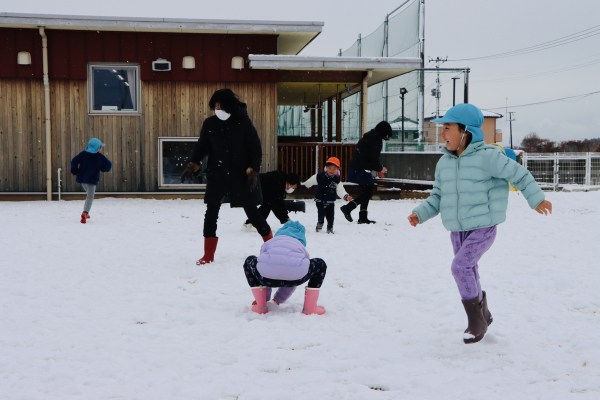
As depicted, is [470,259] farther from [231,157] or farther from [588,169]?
[588,169]

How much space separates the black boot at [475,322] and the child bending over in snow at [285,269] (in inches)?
41.4

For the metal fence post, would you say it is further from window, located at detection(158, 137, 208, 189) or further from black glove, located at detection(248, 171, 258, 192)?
black glove, located at detection(248, 171, 258, 192)

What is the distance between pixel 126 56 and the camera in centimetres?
1241

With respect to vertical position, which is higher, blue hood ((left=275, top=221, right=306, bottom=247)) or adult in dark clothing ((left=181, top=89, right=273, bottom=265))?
adult in dark clothing ((left=181, top=89, right=273, bottom=265))

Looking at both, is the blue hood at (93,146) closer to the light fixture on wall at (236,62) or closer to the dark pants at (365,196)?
the dark pants at (365,196)

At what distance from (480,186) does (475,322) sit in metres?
0.84

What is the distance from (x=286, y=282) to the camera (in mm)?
3562

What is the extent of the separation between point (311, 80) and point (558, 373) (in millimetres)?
11405

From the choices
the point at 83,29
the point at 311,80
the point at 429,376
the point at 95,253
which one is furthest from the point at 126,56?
the point at 429,376

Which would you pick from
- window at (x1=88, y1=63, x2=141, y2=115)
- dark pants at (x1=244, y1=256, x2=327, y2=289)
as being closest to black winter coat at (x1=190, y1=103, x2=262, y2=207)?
dark pants at (x1=244, y1=256, x2=327, y2=289)

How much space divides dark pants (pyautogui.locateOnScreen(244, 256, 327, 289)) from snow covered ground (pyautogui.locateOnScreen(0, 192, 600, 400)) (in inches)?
9.7

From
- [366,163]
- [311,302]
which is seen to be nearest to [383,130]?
[366,163]

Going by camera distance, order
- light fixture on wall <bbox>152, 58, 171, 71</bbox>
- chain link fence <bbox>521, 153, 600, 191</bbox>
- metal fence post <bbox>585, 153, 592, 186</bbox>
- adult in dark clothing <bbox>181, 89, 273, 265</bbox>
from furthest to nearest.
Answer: metal fence post <bbox>585, 153, 592, 186</bbox>
chain link fence <bbox>521, 153, 600, 191</bbox>
light fixture on wall <bbox>152, 58, 171, 71</bbox>
adult in dark clothing <bbox>181, 89, 273, 265</bbox>

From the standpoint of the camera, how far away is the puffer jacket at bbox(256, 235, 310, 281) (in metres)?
3.45
